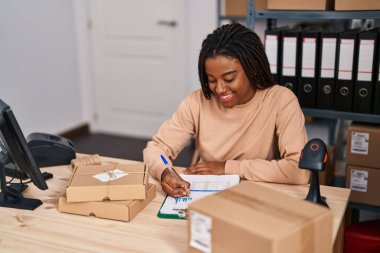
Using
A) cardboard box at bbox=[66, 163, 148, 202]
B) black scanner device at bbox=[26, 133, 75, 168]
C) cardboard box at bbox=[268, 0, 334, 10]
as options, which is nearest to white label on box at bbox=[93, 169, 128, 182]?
cardboard box at bbox=[66, 163, 148, 202]

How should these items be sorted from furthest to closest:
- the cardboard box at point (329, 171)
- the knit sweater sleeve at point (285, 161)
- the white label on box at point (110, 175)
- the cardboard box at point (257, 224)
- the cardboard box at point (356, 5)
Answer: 1. the cardboard box at point (329, 171)
2. the cardboard box at point (356, 5)
3. the knit sweater sleeve at point (285, 161)
4. the white label on box at point (110, 175)
5. the cardboard box at point (257, 224)

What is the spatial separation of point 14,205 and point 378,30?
5.72 feet

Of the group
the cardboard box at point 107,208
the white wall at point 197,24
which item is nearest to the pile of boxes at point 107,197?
the cardboard box at point 107,208

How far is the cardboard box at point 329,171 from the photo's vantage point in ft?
8.36

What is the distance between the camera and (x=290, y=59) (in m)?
2.38

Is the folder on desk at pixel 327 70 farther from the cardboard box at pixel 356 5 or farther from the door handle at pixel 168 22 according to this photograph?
the door handle at pixel 168 22

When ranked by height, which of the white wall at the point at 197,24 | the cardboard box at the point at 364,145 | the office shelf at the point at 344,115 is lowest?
the cardboard box at the point at 364,145

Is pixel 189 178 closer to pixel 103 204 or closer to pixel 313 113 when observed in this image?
pixel 103 204

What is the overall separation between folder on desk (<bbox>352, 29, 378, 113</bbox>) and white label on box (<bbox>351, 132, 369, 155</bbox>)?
0.12 m

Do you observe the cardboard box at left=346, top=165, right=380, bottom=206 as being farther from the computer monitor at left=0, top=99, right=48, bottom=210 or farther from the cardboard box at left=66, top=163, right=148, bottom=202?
the computer monitor at left=0, top=99, right=48, bottom=210

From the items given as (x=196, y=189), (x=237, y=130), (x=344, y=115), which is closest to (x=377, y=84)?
(x=344, y=115)

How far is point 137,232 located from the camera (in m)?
1.33

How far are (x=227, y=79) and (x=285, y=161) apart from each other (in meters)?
0.35

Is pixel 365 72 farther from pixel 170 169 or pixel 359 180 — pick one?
pixel 170 169
